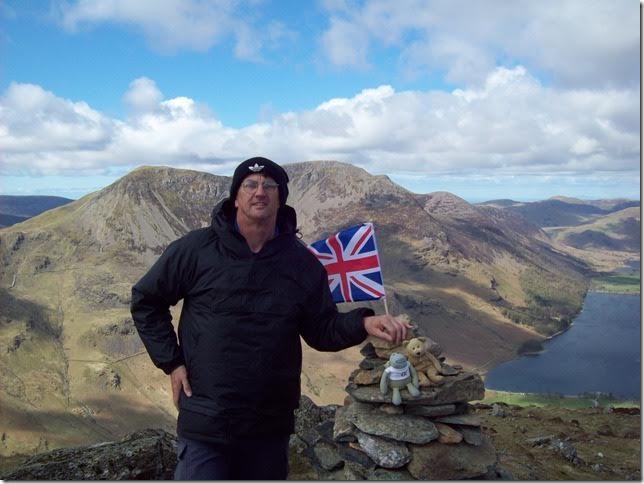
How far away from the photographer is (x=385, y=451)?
8773mm

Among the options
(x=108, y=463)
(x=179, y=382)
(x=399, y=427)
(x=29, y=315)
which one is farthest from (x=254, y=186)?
(x=29, y=315)

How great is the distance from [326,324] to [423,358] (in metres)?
3.79

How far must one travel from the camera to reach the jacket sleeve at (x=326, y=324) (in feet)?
19.0

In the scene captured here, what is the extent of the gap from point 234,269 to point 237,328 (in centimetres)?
62

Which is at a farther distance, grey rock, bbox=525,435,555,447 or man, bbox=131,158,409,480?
grey rock, bbox=525,435,555,447

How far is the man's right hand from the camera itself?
5.65 meters

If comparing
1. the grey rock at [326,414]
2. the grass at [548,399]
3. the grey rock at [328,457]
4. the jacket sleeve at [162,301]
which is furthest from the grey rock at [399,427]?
the grass at [548,399]

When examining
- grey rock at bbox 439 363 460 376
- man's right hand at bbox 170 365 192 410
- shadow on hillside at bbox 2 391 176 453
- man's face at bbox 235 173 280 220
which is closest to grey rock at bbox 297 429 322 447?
grey rock at bbox 439 363 460 376

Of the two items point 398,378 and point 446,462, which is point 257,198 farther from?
point 446,462

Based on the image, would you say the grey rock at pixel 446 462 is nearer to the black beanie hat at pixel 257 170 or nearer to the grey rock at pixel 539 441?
the black beanie hat at pixel 257 170

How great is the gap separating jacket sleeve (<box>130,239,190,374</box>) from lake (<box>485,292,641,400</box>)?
5450 inches

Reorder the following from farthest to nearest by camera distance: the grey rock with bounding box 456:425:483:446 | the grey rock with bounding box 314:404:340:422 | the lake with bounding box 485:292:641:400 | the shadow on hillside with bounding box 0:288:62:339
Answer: the shadow on hillside with bounding box 0:288:62:339 < the lake with bounding box 485:292:641:400 < the grey rock with bounding box 314:404:340:422 < the grey rock with bounding box 456:425:483:446

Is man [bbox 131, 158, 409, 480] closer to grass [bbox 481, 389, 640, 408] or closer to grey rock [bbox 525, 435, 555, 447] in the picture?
grey rock [bbox 525, 435, 555, 447]

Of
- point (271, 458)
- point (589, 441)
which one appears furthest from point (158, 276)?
point (589, 441)
